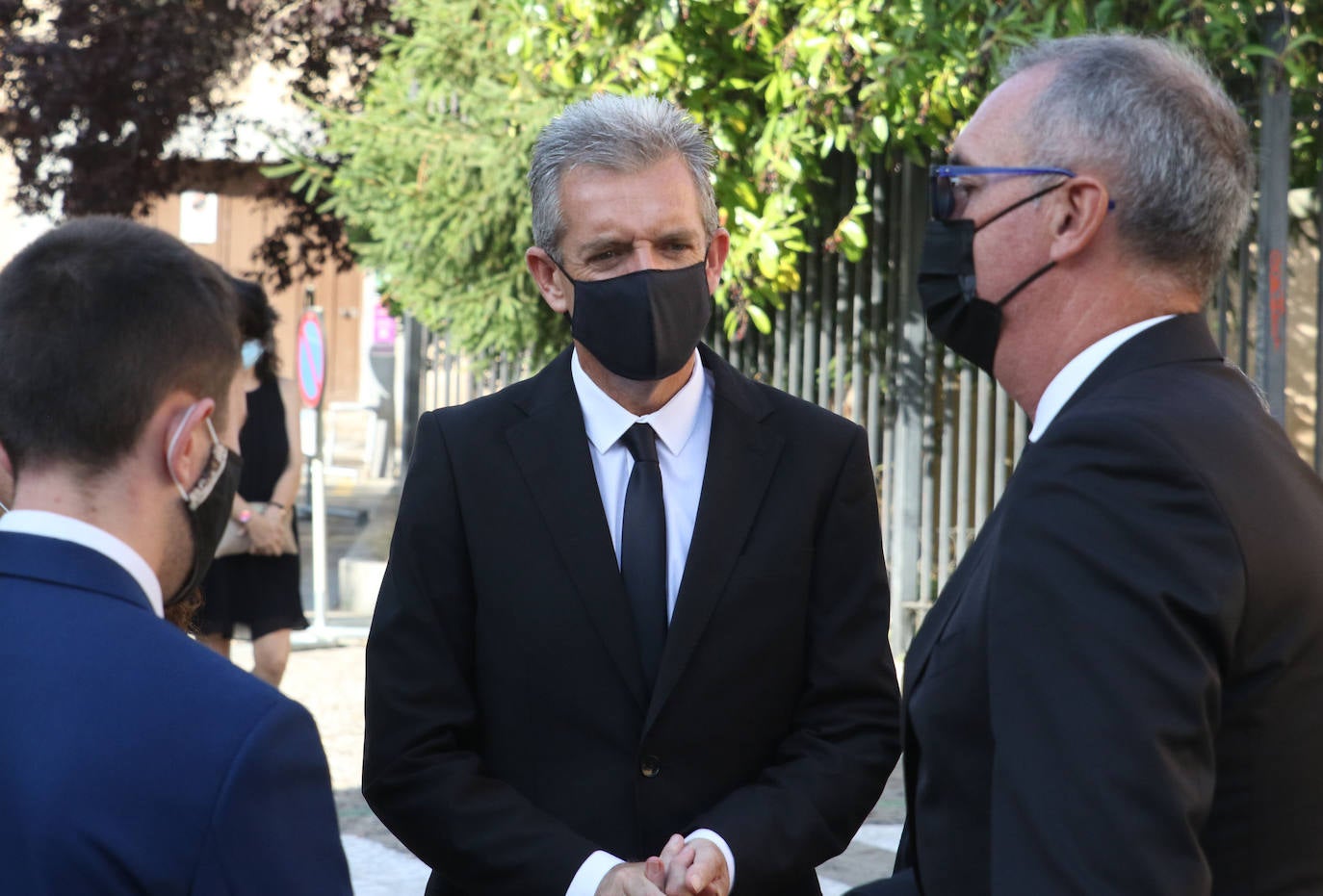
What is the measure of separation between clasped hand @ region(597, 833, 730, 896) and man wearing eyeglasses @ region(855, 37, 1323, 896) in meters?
0.43

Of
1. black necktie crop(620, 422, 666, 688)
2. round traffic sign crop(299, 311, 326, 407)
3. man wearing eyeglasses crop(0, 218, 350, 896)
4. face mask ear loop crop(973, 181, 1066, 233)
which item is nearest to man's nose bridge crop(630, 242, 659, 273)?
black necktie crop(620, 422, 666, 688)

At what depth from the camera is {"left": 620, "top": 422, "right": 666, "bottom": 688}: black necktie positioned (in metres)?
2.57

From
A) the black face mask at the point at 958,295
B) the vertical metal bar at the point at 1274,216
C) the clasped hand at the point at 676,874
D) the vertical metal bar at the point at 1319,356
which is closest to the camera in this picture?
the black face mask at the point at 958,295

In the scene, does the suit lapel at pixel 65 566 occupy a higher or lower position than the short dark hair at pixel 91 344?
lower

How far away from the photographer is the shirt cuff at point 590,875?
2.38m

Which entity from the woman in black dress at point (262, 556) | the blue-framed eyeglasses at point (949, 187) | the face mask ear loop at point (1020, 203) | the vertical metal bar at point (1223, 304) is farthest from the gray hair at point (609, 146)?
the vertical metal bar at point (1223, 304)

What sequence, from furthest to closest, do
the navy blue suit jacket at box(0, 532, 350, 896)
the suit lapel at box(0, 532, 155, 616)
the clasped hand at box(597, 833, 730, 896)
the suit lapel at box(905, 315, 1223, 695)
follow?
the clasped hand at box(597, 833, 730, 896), the suit lapel at box(905, 315, 1223, 695), the suit lapel at box(0, 532, 155, 616), the navy blue suit jacket at box(0, 532, 350, 896)

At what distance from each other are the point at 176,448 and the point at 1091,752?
39.7 inches

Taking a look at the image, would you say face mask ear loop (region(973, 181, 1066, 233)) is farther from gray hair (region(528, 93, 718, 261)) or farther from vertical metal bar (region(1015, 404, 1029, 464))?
vertical metal bar (region(1015, 404, 1029, 464))

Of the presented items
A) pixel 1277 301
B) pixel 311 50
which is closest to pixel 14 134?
pixel 311 50

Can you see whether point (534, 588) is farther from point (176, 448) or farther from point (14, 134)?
point (14, 134)

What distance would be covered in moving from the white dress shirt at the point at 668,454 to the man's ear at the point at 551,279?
140 millimetres

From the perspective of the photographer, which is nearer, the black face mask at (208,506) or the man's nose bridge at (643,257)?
the black face mask at (208,506)

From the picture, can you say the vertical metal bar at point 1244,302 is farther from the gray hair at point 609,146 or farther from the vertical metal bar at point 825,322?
the gray hair at point 609,146
